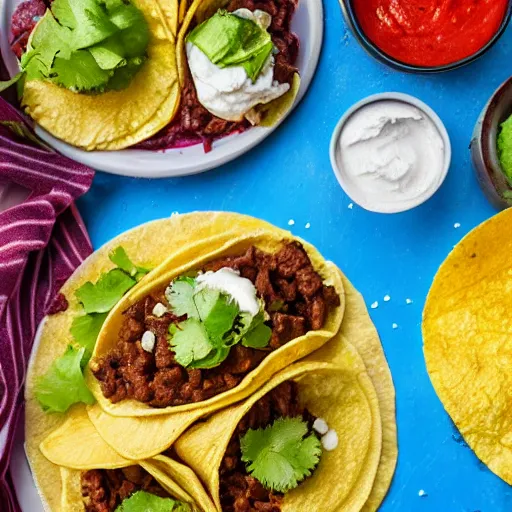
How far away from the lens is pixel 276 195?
316 cm

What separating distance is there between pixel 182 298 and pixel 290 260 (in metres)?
0.43

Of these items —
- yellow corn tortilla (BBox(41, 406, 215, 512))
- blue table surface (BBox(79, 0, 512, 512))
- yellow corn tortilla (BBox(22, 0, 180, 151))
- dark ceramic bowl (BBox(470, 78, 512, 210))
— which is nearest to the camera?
yellow corn tortilla (BBox(41, 406, 215, 512))

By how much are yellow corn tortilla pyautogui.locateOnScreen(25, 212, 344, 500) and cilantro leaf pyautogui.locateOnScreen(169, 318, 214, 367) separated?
255mm

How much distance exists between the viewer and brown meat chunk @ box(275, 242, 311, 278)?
291 cm

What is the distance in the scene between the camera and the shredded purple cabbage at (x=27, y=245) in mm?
2932

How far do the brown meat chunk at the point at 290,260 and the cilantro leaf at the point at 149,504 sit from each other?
0.89 meters

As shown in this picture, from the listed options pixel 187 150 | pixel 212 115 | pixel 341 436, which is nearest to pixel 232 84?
pixel 212 115

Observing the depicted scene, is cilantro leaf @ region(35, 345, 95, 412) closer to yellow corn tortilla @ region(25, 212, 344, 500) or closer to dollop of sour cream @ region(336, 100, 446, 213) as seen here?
yellow corn tortilla @ region(25, 212, 344, 500)

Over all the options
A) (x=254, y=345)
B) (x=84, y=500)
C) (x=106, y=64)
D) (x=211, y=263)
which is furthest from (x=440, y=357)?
(x=106, y=64)

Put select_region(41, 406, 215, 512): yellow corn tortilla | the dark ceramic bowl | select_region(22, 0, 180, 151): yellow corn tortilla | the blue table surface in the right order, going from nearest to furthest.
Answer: select_region(41, 406, 215, 512): yellow corn tortilla → the dark ceramic bowl → select_region(22, 0, 180, 151): yellow corn tortilla → the blue table surface

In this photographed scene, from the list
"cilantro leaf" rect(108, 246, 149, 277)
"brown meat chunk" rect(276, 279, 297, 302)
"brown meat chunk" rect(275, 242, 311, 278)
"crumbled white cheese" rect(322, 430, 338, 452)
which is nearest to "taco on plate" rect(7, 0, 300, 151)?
"cilantro leaf" rect(108, 246, 149, 277)

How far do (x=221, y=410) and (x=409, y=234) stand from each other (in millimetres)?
999

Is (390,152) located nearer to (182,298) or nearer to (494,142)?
(494,142)

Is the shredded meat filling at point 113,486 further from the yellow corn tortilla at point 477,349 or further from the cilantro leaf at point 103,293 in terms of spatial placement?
the yellow corn tortilla at point 477,349
